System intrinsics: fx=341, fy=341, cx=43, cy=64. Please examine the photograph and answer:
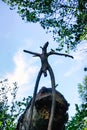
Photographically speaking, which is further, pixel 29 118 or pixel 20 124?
pixel 20 124

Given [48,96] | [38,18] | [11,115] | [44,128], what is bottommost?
[44,128]

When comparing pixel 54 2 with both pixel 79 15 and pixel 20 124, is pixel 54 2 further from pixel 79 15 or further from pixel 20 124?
pixel 20 124

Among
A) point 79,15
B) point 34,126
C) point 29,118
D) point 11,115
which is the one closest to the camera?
point 29,118

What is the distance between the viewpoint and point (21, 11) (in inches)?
695

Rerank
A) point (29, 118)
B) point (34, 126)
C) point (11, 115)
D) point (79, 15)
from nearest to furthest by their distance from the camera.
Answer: point (29, 118)
point (34, 126)
point (79, 15)
point (11, 115)

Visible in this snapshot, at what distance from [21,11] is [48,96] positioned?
557 inches

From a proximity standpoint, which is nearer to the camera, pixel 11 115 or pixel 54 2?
pixel 54 2

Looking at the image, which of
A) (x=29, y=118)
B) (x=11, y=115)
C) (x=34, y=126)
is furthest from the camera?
(x=11, y=115)

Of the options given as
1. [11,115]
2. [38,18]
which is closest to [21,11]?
[38,18]

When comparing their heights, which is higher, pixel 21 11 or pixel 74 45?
pixel 21 11

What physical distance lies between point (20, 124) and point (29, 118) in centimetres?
46

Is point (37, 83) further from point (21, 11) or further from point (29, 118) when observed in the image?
point (21, 11)

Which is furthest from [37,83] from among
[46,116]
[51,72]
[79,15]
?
[79,15]

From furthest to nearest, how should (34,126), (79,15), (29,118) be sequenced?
(79,15)
(34,126)
(29,118)
